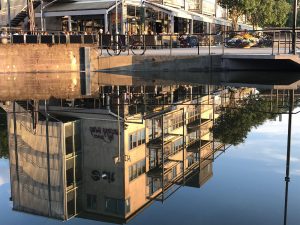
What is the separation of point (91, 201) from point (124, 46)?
66.2ft

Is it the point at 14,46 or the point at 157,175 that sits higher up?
the point at 14,46

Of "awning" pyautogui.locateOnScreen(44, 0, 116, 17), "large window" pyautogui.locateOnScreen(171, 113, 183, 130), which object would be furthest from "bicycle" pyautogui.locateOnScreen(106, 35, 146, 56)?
"large window" pyautogui.locateOnScreen(171, 113, 183, 130)

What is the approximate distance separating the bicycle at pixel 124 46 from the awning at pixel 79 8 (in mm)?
7948

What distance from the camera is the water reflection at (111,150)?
223 inches

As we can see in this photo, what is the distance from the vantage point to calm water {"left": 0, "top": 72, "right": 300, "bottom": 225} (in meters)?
4.93

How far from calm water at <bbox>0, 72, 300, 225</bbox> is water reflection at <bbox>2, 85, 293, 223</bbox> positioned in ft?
0.27

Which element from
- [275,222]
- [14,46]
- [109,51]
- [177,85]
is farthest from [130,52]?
[275,222]

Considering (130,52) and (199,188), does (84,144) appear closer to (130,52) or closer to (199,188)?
(199,188)

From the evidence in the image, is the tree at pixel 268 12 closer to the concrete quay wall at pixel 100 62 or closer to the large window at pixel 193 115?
the concrete quay wall at pixel 100 62

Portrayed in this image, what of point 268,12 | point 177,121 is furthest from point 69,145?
point 268,12

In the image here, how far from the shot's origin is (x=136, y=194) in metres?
5.67

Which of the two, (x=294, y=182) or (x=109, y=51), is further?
(x=109, y=51)

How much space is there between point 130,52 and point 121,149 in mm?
18941

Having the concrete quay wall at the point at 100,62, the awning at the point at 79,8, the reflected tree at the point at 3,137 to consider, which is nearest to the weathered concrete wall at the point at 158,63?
the concrete quay wall at the point at 100,62
